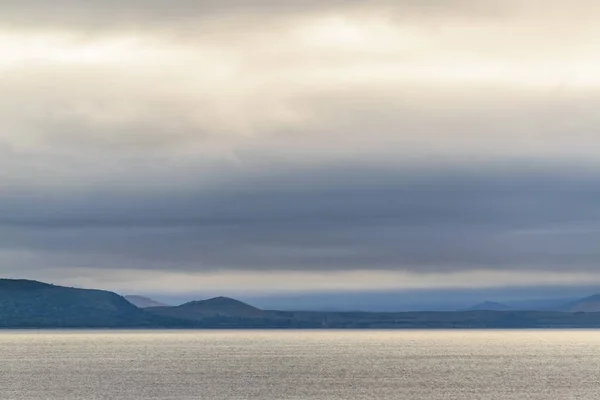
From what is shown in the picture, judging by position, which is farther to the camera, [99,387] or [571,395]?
[99,387]

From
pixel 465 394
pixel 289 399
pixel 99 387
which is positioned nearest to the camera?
pixel 289 399

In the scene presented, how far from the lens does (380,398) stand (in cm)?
17500

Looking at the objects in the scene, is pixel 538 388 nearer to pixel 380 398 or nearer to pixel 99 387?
pixel 380 398

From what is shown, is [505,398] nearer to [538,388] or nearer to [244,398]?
[538,388]

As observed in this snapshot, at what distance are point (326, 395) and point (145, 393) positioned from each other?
2748 centimetres

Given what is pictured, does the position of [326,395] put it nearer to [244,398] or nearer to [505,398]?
[244,398]

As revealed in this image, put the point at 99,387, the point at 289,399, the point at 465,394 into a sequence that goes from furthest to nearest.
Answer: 1. the point at 99,387
2. the point at 465,394
3. the point at 289,399

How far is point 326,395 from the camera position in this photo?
179 meters

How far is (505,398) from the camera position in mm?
175625

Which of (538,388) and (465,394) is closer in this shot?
(465,394)

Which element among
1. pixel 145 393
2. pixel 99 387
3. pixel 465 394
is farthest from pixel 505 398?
pixel 99 387

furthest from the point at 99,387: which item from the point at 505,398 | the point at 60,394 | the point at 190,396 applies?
the point at 505,398

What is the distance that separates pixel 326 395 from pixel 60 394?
134 feet

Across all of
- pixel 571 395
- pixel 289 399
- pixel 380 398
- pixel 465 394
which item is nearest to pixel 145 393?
pixel 289 399
